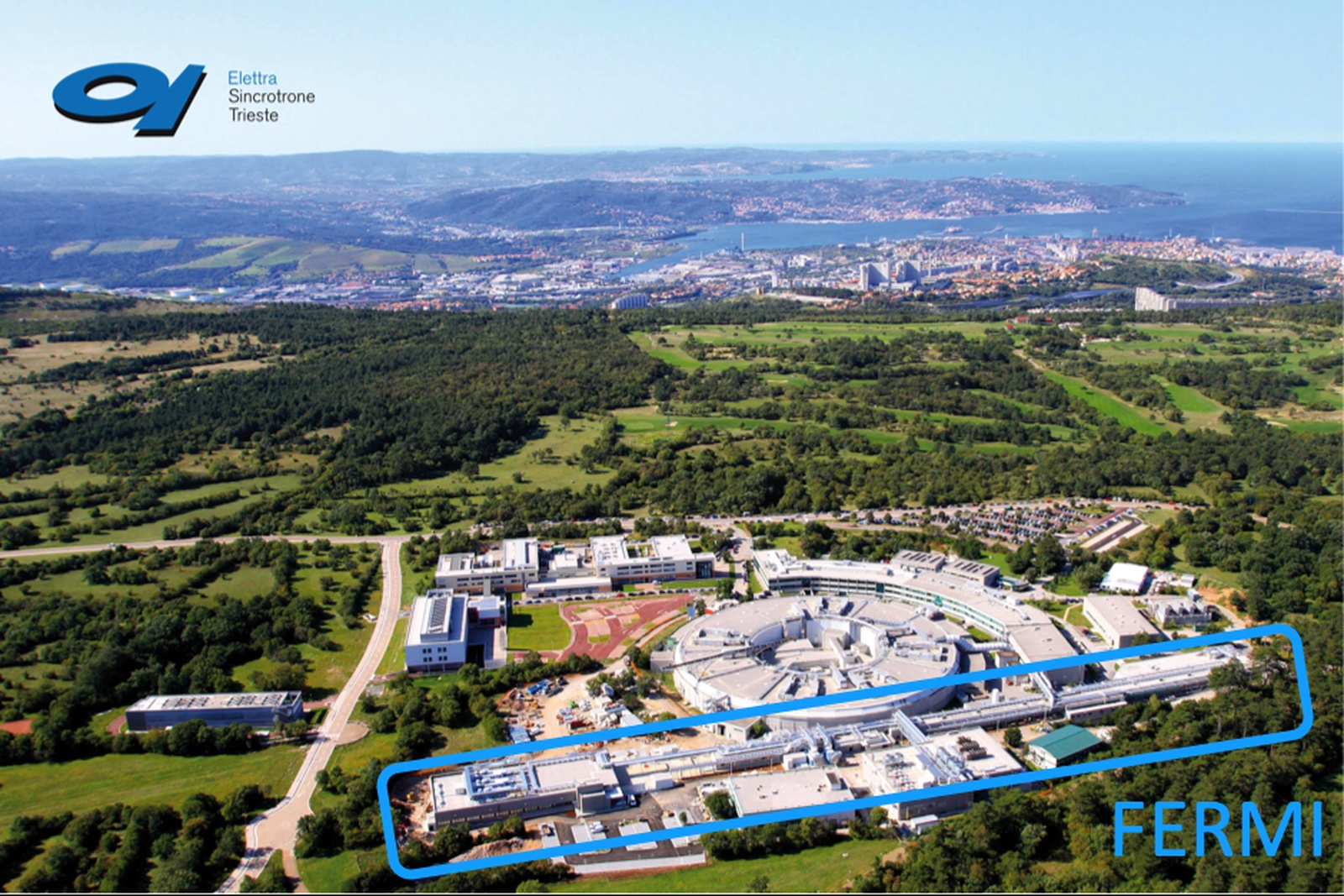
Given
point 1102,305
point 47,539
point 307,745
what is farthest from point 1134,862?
point 1102,305

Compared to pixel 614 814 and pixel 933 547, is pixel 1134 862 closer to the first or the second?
pixel 614 814

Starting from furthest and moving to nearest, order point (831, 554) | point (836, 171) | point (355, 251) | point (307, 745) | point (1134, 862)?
1. point (836, 171)
2. point (355, 251)
3. point (831, 554)
4. point (307, 745)
5. point (1134, 862)

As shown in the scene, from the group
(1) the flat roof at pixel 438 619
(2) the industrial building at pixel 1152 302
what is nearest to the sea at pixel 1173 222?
(2) the industrial building at pixel 1152 302

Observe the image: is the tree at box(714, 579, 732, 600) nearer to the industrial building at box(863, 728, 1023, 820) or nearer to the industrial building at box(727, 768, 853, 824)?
the industrial building at box(863, 728, 1023, 820)

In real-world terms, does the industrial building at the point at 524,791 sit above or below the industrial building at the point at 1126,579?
below

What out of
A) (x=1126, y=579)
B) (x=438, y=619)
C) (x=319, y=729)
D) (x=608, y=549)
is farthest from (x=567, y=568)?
(x=1126, y=579)

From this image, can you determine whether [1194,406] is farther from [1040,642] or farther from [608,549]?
[608,549]

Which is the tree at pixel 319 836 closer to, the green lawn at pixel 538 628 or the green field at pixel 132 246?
the green lawn at pixel 538 628
